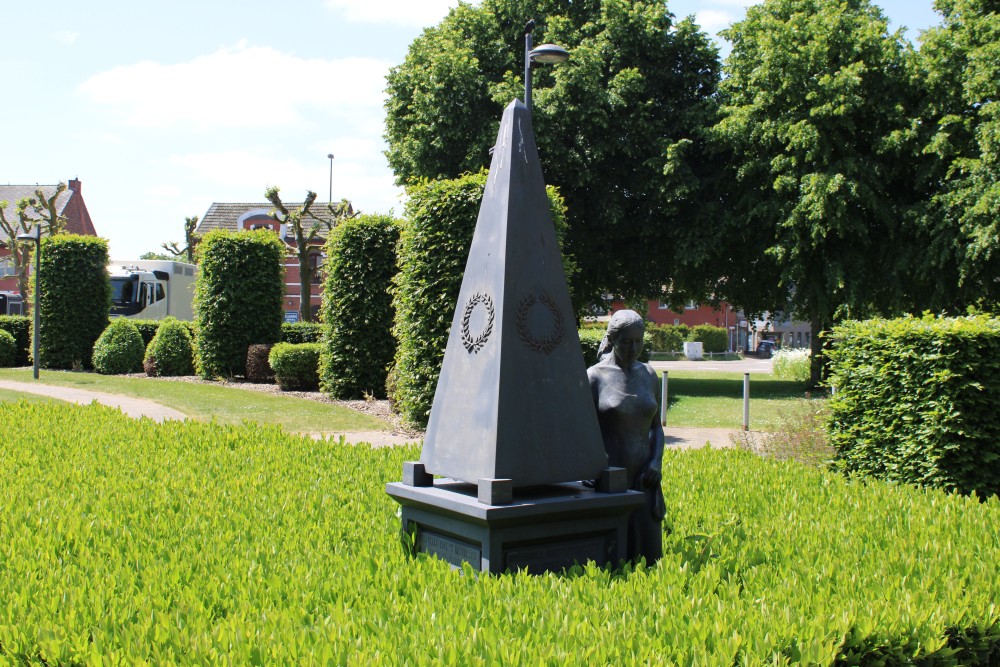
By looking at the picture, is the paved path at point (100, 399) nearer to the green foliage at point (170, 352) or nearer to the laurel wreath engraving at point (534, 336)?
the green foliage at point (170, 352)

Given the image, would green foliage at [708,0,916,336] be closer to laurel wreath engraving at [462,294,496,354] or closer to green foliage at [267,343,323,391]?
green foliage at [267,343,323,391]

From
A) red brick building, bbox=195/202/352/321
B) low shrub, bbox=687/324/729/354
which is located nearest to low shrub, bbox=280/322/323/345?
red brick building, bbox=195/202/352/321

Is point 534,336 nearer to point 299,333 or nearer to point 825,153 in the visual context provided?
point 825,153

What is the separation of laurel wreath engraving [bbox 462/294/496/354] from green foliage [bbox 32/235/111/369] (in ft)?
87.2

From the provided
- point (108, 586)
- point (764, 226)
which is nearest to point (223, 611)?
point (108, 586)

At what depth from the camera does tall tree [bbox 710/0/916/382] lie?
20.3m

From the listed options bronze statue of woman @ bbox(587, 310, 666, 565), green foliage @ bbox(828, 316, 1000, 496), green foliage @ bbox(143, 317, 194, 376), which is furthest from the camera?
green foliage @ bbox(143, 317, 194, 376)

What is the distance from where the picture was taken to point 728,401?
21.1 m

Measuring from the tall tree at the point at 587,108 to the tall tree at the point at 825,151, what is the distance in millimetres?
1777

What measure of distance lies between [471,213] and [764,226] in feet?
39.2

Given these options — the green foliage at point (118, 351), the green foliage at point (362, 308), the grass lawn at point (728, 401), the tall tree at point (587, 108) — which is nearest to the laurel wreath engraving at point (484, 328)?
the grass lawn at point (728, 401)

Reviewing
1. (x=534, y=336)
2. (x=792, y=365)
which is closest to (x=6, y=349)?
(x=792, y=365)

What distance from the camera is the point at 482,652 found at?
2865mm

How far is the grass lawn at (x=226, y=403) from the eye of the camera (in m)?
14.3
